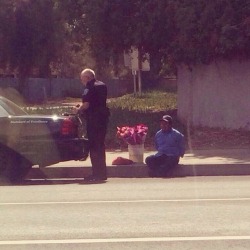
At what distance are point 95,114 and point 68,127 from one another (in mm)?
526

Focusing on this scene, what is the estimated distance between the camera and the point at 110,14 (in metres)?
25.8

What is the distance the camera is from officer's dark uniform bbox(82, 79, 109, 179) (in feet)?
50.5

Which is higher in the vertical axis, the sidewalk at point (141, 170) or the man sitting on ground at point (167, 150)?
the man sitting on ground at point (167, 150)

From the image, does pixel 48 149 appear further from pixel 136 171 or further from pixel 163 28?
pixel 163 28

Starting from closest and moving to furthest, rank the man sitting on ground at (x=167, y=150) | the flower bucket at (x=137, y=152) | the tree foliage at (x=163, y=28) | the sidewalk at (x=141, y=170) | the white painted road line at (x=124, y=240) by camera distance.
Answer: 1. the white painted road line at (x=124, y=240)
2. the man sitting on ground at (x=167, y=150)
3. the sidewalk at (x=141, y=170)
4. the flower bucket at (x=137, y=152)
5. the tree foliage at (x=163, y=28)

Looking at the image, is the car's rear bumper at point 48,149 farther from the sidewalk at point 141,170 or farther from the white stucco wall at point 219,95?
the white stucco wall at point 219,95

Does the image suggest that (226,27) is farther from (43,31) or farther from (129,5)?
(43,31)

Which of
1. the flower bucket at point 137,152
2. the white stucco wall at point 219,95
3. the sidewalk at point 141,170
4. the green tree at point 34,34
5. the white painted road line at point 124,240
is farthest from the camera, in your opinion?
the green tree at point 34,34

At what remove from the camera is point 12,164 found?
15.5 metres

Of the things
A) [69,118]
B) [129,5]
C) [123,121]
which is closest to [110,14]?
[129,5]

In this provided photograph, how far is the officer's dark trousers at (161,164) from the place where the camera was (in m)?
16.1

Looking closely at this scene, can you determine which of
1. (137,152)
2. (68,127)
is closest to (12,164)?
(68,127)

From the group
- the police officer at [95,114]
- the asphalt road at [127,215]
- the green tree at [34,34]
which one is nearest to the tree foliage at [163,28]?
the police officer at [95,114]

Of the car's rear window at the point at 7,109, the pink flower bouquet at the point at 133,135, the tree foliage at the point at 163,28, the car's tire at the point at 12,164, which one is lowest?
the car's tire at the point at 12,164
